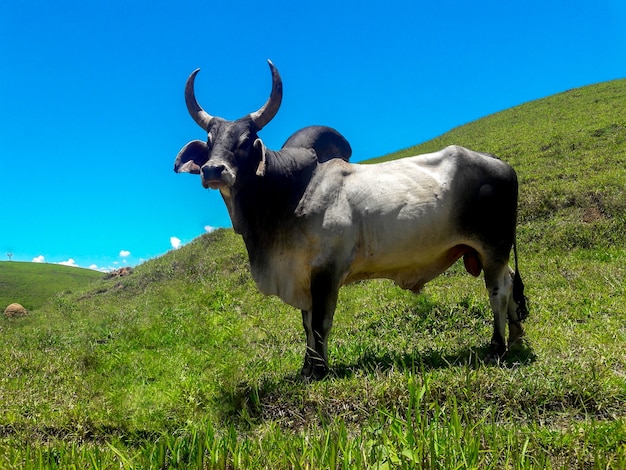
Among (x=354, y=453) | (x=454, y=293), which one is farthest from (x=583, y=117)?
(x=354, y=453)

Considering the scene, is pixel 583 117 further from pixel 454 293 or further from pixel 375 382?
pixel 375 382

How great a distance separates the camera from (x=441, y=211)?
5090mm

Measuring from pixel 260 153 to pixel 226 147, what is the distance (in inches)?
13.4

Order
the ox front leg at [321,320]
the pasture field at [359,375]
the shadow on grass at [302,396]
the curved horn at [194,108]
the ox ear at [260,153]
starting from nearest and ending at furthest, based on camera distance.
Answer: the pasture field at [359,375] < the shadow on grass at [302,396] < the ox ear at [260,153] < the ox front leg at [321,320] < the curved horn at [194,108]

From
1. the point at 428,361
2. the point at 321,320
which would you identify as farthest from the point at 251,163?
the point at 428,361

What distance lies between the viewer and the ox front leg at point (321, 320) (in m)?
4.81

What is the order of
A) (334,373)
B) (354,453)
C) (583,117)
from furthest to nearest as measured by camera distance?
1. (583,117)
2. (334,373)
3. (354,453)

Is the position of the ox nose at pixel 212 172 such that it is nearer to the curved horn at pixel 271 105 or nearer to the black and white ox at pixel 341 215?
the black and white ox at pixel 341 215

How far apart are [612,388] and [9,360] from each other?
7.10m

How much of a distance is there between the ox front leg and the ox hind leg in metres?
1.65

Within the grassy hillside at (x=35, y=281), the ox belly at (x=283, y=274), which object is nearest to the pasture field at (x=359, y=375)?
the ox belly at (x=283, y=274)

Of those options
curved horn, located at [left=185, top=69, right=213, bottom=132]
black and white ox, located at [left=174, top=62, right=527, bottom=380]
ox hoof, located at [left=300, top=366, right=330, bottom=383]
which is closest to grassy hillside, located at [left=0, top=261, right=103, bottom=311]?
curved horn, located at [left=185, top=69, right=213, bottom=132]

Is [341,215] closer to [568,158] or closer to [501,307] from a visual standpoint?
[501,307]

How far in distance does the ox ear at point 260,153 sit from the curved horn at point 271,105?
305mm
